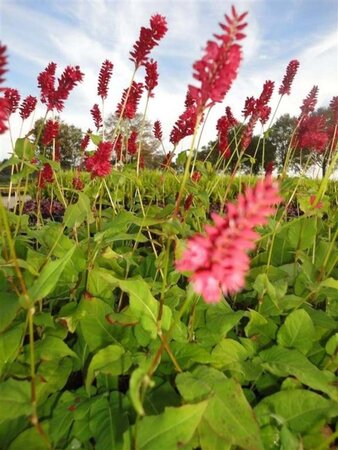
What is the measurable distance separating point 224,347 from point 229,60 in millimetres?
1117

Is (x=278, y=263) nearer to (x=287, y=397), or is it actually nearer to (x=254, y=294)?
(x=254, y=294)

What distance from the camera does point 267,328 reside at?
5.81 feet

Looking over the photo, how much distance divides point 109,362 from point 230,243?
911 mm

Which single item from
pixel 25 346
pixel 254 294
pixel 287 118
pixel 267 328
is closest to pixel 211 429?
pixel 267 328

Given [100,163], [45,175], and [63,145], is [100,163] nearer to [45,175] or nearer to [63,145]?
[45,175]

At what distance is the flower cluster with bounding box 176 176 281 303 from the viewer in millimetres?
674

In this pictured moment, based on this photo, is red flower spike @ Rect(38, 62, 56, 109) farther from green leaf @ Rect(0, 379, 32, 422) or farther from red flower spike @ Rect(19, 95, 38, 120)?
green leaf @ Rect(0, 379, 32, 422)

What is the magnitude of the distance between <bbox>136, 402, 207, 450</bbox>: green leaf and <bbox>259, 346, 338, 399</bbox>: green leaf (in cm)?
50

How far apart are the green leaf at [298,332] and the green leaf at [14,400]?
1.02 metres

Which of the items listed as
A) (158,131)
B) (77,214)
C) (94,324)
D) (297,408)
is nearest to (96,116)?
(158,131)

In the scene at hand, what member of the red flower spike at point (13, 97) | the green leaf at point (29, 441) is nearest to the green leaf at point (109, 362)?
the green leaf at point (29, 441)

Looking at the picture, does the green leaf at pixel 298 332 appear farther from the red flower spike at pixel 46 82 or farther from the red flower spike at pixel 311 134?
the red flower spike at pixel 46 82

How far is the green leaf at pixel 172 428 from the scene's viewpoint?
1.03m

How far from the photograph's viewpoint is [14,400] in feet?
3.83
